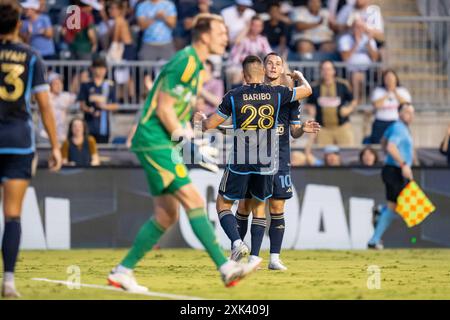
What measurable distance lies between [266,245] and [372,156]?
8.15 ft

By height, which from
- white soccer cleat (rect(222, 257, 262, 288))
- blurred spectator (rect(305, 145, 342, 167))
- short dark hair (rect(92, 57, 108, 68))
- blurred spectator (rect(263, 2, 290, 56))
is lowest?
blurred spectator (rect(305, 145, 342, 167))

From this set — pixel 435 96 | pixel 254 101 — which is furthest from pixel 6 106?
pixel 435 96

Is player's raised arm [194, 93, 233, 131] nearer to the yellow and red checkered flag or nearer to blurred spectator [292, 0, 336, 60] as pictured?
the yellow and red checkered flag

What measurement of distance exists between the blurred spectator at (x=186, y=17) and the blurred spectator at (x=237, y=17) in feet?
1.36

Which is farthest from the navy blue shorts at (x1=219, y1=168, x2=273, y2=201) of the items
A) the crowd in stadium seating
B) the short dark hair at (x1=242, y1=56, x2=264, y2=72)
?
the crowd in stadium seating

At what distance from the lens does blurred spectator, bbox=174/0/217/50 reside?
72.9ft

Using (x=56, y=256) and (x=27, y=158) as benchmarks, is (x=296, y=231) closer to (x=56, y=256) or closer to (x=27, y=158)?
(x=56, y=256)

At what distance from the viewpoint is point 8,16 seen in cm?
990

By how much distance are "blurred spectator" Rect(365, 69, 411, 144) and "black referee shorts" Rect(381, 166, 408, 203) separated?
1.85 m

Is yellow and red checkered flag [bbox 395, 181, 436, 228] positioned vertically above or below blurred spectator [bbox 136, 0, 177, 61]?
below

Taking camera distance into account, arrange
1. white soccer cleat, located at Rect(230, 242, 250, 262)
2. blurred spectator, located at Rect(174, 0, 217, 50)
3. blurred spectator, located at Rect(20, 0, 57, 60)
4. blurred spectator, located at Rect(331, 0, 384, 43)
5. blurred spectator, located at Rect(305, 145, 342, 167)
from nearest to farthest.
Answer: white soccer cleat, located at Rect(230, 242, 250, 262) < blurred spectator, located at Rect(305, 145, 342, 167) < blurred spectator, located at Rect(20, 0, 57, 60) < blurred spectator, located at Rect(174, 0, 217, 50) < blurred spectator, located at Rect(331, 0, 384, 43)

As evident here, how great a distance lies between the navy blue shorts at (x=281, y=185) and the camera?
1343 centimetres

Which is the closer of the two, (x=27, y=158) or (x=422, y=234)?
(x=27, y=158)
